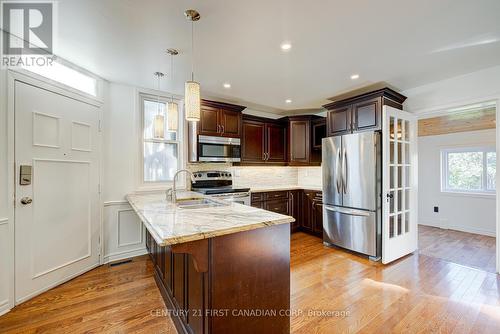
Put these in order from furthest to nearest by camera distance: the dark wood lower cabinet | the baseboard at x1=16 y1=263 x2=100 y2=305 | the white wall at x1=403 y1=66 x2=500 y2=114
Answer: the dark wood lower cabinet, the white wall at x1=403 y1=66 x2=500 y2=114, the baseboard at x1=16 y1=263 x2=100 y2=305

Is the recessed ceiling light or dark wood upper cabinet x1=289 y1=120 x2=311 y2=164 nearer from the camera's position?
the recessed ceiling light

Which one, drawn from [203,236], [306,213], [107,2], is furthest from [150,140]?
[306,213]

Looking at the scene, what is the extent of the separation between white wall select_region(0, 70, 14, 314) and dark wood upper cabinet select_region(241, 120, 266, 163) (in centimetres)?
300

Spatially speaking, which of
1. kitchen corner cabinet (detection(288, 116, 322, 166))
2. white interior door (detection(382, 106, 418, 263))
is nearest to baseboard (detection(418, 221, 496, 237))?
white interior door (detection(382, 106, 418, 263))

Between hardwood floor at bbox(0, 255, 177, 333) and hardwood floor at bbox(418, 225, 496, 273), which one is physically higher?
hardwood floor at bbox(418, 225, 496, 273)

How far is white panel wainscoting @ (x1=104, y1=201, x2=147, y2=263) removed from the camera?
10.1 ft

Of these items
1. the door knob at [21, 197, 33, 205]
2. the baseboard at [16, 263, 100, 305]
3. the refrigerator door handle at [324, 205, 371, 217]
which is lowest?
the baseboard at [16, 263, 100, 305]

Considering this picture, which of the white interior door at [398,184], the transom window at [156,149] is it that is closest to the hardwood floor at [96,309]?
the transom window at [156,149]

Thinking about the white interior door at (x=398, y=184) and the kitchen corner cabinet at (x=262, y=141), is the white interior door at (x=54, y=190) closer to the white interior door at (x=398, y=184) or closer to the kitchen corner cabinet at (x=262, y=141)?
the kitchen corner cabinet at (x=262, y=141)

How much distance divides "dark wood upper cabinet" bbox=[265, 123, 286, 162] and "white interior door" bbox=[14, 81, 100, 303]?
2894 millimetres

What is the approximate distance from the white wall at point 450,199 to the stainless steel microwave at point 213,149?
450 centimetres

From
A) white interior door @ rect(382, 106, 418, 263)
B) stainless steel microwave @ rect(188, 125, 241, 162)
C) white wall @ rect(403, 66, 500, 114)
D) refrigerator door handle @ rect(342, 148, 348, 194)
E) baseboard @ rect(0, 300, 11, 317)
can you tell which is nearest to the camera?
baseboard @ rect(0, 300, 11, 317)

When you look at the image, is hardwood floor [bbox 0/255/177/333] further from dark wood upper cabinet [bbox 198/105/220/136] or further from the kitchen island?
dark wood upper cabinet [bbox 198/105/220/136]

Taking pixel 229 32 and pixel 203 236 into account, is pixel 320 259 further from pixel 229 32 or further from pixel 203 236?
pixel 229 32
